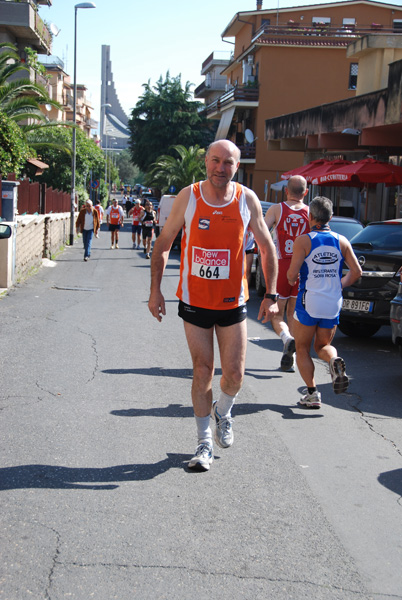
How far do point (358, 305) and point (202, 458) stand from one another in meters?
5.48

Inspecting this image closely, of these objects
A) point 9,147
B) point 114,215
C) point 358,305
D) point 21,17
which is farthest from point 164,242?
point 21,17

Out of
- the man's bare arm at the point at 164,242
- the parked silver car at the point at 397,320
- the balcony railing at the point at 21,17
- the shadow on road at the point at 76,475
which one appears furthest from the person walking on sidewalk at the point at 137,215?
the shadow on road at the point at 76,475

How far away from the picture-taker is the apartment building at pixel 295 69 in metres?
47.1

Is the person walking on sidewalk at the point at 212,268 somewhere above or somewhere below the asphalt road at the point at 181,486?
above

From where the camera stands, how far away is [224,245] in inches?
188

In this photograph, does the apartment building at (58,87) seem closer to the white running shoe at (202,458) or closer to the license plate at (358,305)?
the license plate at (358,305)

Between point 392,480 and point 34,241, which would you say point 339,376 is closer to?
point 392,480

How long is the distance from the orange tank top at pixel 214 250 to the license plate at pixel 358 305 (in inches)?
207

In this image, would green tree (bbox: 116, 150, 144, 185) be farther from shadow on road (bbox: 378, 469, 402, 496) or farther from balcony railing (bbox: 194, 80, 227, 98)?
shadow on road (bbox: 378, 469, 402, 496)

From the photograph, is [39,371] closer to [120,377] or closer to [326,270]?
[120,377]

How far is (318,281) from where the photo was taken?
259 inches

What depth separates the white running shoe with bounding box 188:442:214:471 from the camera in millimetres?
4883

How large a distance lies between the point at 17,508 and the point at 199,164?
46.1 m

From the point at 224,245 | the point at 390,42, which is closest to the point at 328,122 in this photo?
the point at 390,42
